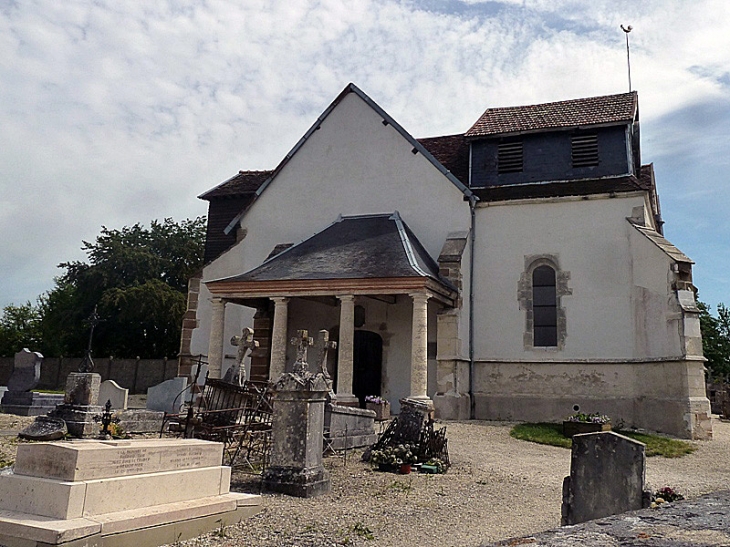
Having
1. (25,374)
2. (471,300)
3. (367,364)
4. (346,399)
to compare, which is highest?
(471,300)

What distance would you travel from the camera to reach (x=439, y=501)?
299 inches

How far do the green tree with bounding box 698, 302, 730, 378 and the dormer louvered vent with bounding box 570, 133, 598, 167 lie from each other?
2183cm

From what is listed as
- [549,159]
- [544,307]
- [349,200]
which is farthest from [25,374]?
[549,159]

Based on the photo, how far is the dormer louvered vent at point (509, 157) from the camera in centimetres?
1962

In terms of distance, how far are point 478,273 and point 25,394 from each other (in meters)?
13.5

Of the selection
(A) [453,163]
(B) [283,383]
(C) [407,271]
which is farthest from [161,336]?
(B) [283,383]

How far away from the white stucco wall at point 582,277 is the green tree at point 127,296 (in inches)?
818

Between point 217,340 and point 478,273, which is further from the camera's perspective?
point 478,273

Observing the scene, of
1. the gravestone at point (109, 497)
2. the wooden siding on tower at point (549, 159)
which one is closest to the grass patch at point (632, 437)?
the wooden siding on tower at point (549, 159)

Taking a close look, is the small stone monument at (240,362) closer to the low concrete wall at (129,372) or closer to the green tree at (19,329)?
the low concrete wall at (129,372)

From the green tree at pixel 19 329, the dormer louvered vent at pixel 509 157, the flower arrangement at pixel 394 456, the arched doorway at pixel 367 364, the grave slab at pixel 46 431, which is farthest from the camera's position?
the green tree at pixel 19 329

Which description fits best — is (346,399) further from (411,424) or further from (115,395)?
(115,395)

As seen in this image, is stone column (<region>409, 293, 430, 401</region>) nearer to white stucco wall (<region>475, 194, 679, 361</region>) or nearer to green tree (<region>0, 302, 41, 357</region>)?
white stucco wall (<region>475, 194, 679, 361</region>)

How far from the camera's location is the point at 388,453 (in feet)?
32.1
